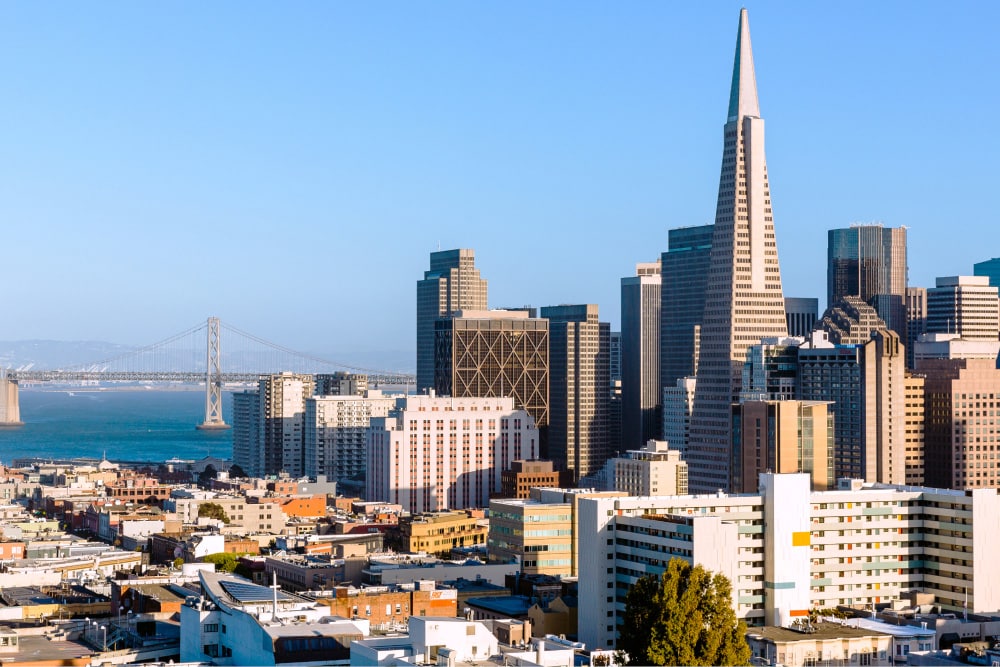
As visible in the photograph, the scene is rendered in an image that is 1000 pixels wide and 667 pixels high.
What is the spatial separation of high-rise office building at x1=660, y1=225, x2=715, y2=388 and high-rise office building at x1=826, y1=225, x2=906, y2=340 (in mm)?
28092

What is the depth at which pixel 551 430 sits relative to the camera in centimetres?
12738

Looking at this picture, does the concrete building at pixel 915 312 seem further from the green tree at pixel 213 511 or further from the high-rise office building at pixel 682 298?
the green tree at pixel 213 511

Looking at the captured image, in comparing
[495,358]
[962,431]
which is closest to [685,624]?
[962,431]

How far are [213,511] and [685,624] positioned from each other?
158 ft

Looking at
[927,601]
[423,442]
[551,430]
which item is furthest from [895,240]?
[927,601]

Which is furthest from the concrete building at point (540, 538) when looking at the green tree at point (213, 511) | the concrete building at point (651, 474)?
the concrete building at point (651, 474)

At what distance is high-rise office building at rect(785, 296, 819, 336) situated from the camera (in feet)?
500

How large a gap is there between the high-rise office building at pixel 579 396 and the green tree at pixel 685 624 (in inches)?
3379

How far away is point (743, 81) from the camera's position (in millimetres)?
93562

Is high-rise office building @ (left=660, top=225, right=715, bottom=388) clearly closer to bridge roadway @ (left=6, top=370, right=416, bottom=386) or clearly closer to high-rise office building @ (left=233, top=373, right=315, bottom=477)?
high-rise office building @ (left=233, top=373, right=315, bottom=477)

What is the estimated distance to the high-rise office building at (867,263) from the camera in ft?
535

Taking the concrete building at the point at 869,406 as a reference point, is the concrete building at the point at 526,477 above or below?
below

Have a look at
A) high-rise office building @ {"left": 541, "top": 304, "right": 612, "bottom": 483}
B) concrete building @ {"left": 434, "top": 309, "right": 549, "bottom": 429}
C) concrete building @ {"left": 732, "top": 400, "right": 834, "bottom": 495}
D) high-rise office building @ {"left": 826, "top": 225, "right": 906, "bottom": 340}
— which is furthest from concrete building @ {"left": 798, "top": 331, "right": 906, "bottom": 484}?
high-rise office building @ {"left": 826, "top": 225, "right": 906, "bottom": 340}

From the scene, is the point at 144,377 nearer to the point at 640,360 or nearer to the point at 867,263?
the point at 640,360
